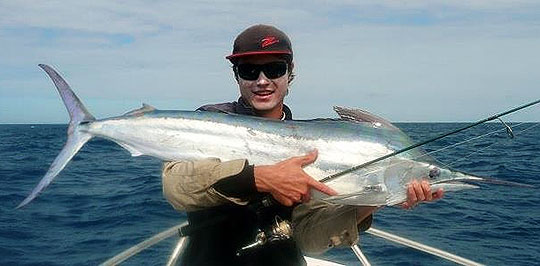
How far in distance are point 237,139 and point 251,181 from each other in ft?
1.29

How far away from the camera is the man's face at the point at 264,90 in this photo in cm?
341

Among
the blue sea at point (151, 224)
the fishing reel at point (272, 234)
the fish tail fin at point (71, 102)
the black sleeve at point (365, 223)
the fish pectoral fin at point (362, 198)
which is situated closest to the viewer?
the fish pectoral fin at point (362, 198)

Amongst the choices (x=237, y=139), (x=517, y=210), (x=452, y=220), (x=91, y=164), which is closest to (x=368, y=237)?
(x=452, y=220)

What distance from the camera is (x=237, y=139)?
319 centimetres

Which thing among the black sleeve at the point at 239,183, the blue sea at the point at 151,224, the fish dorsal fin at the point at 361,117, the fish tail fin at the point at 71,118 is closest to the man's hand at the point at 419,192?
the fish dorsal fin at the point at 361,117

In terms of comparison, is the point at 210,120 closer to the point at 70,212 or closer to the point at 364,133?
the point at 364,133

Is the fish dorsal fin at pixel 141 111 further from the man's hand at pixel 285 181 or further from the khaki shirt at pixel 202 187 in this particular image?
the man's hand at pixel 285 181

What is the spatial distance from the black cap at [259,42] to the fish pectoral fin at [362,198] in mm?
973

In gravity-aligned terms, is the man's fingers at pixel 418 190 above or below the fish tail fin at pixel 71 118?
below

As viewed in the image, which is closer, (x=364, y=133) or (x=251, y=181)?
(x=251, y=181)

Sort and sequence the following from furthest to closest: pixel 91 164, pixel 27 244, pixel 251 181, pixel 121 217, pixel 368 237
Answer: pixel 91 164
pixel 121 217
pixel 368 237
pixel 27 244
pixel 251 181

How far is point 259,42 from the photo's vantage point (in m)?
3.38

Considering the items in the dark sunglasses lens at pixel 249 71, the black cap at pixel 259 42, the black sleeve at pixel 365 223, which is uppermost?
the black cap at pixel 259 42

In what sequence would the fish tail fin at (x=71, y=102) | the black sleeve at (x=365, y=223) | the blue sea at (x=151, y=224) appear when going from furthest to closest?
the blue sea at (x=151, y=224)
the black sleeve at (x=365, y=223)
the fish tail fin at (x=71, y=102)
